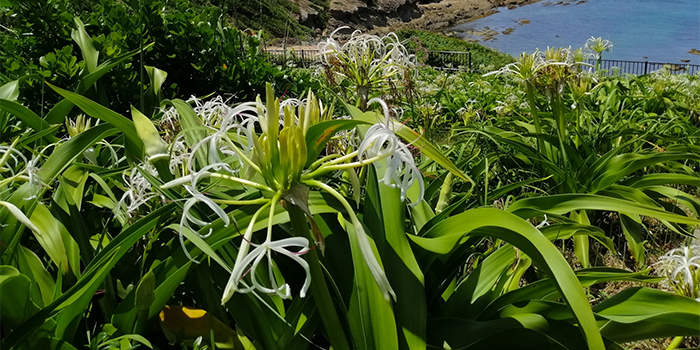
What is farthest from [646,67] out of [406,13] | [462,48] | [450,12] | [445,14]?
[450,12]

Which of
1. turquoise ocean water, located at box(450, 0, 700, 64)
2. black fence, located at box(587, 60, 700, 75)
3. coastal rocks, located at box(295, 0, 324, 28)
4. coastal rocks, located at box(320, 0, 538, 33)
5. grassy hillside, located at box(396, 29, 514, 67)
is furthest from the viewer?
coastal rocks, located at box(320, 0, 538, 33)

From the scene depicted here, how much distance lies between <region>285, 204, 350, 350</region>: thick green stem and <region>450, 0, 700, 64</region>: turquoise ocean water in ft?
87.0

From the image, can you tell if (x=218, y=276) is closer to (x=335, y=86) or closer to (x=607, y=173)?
(x=335, y=86)

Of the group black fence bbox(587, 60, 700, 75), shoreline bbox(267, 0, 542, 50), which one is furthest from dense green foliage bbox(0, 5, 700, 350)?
shoreline bbox(267, 0, 542, 50)

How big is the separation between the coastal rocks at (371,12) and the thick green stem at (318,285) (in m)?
40.8

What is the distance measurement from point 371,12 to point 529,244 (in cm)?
5004

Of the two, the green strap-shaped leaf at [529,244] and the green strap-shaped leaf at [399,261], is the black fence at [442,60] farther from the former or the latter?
the green strap-shaped leaf at [529,244]

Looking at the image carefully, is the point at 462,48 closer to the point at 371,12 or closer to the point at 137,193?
the point at 137,193

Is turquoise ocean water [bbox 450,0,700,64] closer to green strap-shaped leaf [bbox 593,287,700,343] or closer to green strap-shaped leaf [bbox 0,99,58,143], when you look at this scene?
green strap-shaped leaf [bbox 593,287,700,343]

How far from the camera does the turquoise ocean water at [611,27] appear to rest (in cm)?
2939

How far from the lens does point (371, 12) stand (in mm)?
48438

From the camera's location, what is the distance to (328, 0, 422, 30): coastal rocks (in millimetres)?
44250

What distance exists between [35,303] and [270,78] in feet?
6.69

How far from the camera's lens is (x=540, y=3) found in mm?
62062
